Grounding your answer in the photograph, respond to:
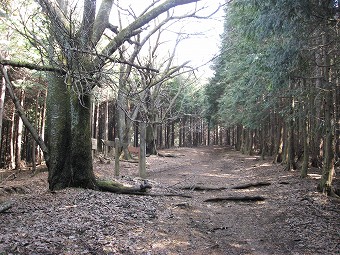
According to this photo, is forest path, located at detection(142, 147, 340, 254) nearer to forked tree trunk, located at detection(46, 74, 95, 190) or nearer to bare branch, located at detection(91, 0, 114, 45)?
forked tree trunk, located at detection(46, 74, 95, 190)

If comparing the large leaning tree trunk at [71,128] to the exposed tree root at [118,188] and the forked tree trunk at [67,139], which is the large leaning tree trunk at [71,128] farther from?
the exposed tree root at [118,188]

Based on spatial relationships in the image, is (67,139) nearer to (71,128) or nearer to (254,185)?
(71,128)

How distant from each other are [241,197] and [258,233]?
309 centimetres

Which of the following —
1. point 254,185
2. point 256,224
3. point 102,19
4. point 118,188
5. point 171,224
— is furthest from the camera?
point 254,185

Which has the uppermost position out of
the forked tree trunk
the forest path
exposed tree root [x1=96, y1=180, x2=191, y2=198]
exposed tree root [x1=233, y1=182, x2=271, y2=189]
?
the forked tree trunk

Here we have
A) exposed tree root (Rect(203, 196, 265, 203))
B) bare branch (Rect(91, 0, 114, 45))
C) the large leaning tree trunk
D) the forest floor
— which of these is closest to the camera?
the forest floor

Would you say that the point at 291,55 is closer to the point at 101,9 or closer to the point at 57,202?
the point at 101,9

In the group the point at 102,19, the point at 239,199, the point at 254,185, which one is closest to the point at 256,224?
the point at 239,199

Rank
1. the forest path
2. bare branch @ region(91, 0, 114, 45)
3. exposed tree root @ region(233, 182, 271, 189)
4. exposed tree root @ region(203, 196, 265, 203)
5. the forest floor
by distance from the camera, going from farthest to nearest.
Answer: exposed tree root @ region(233, 182, 271, 189), exposed tree root @ region(203, 196, 265, 203), bare branch @ region(91, 0, 114, 45), the forest path, the forest floor

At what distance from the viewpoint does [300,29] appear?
346 inches

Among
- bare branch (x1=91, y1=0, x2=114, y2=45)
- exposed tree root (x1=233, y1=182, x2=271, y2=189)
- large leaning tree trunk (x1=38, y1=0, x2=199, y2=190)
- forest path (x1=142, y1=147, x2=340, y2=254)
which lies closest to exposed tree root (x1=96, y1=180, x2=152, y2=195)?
large leaning tree trunk (x1=38, y1=0, x2=199, y2=190)

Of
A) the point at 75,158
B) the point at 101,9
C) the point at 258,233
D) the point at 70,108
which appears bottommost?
the point at 258,233

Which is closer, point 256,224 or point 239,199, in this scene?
point 256,224

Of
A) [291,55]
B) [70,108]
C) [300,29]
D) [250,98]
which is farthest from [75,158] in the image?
[250,98]
